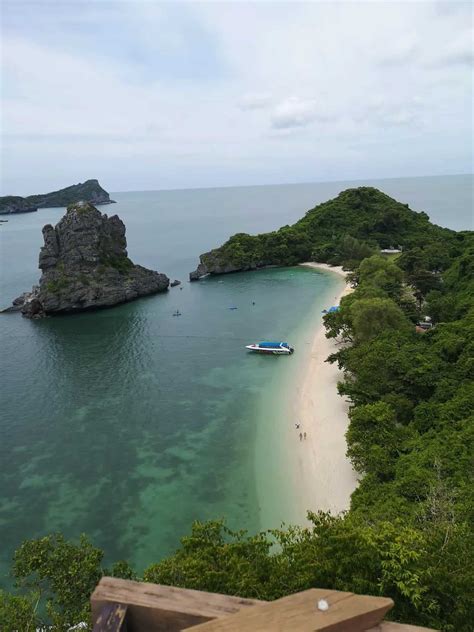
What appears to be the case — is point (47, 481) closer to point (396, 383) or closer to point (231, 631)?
point (396, 383)

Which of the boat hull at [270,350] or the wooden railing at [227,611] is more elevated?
the wooden railing at [227,611]

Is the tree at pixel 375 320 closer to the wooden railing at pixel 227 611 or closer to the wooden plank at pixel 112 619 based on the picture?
the wooden railing at pixel 227 611

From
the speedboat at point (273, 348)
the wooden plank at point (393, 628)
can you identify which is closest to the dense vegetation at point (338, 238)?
the speedboat at point (273, 348)

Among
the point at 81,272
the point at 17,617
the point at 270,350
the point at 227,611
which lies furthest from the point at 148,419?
the point at 81,272

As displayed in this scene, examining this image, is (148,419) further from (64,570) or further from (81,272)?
(81,272)

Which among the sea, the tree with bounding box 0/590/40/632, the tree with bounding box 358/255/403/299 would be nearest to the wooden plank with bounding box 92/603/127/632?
the tree with bounding box 0/590/40/632

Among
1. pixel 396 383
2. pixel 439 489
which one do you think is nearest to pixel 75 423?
pixel 396 383
